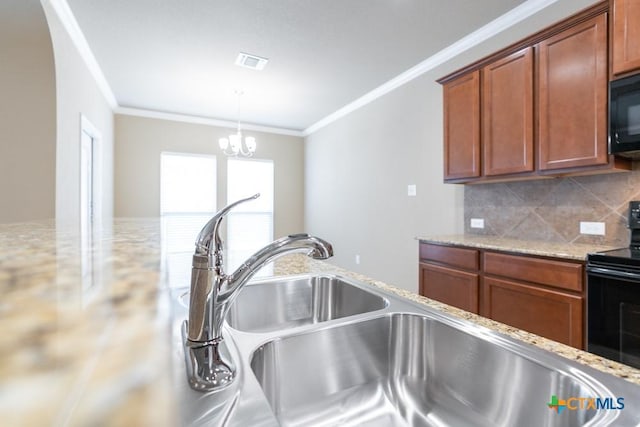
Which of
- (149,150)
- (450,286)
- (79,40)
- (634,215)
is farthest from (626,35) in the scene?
(149,150)

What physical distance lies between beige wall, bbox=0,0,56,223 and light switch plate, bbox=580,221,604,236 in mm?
3801

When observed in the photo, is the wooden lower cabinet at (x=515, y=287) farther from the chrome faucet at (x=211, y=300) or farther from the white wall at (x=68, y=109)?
the white wall at (x=68, y=109)

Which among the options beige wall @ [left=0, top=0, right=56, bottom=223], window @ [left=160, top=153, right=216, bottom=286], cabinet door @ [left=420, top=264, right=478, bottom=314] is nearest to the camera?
beige wall @ [left=0, top=0, right=56, bottom=223]

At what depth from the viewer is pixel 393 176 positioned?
3.76 m

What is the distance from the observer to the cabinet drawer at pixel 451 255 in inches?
85.9

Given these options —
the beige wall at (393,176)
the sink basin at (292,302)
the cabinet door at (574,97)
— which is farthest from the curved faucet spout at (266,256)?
the beige wall at (393,176)

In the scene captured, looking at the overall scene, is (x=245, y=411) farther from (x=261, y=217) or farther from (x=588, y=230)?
(x=261, y=217)

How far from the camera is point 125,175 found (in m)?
4.66

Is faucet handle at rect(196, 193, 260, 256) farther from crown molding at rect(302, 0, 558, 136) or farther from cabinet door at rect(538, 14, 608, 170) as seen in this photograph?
crown molding at rect(302, 0, 558, 136)

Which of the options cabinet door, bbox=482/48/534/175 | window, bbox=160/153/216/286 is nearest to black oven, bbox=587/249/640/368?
cabinet door, bbox=482/48/534/175

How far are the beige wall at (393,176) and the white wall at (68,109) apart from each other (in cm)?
290

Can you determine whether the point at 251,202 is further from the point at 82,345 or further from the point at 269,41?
the point at 82,345

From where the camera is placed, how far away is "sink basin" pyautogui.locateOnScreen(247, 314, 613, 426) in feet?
2.04

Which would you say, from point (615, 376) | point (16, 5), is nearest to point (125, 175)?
point (16, 5)
